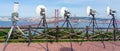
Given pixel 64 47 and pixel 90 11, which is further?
pixel 90 11

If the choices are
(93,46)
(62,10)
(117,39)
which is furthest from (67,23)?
(117,39)

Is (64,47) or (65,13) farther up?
(65,13)

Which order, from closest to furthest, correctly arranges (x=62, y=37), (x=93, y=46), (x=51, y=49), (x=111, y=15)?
1. (x=51, y=49)
2. (x=93, y=46)
3. (x=111, y=15)
4. (x=62, y=37)

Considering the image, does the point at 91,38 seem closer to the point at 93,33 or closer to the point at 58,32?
the point at 93,33

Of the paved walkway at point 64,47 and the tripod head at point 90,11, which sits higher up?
the tripod head at point 90,11

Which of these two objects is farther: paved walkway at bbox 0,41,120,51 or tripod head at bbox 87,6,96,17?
tripod head at bbox 87,6,96,17

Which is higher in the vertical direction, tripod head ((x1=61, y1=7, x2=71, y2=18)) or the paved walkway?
tripod head ((x1=61, y1=7, x2=71, y2=18))

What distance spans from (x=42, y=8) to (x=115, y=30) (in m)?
4.10

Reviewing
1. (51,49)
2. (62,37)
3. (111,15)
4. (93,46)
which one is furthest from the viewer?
(62,37)

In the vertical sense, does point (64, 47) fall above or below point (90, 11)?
below

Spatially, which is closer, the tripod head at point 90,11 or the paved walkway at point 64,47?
the paved walkway at point 64,47

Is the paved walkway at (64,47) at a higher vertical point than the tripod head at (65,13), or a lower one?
lower

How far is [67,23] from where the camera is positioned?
1128 cm

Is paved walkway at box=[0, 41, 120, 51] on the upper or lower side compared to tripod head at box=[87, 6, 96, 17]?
lower
